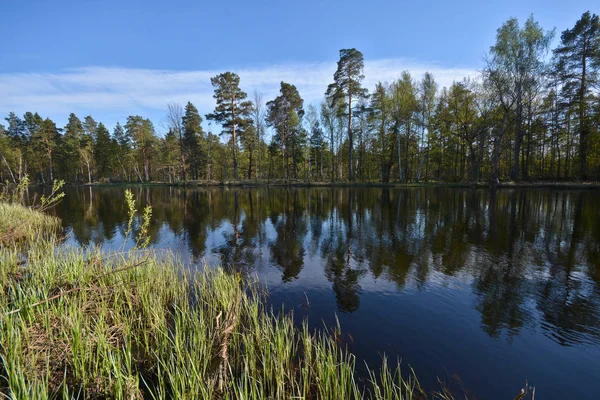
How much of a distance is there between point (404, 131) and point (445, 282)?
152 ft

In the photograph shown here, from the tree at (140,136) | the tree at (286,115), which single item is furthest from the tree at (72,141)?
the tree at (286,115)

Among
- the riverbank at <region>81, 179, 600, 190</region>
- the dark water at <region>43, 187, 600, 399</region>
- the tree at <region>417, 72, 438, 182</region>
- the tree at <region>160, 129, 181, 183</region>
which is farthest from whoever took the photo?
the tree at <region>160, 129, 181, 183</region>

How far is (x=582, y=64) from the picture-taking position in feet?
116

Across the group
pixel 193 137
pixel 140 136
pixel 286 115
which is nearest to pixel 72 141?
pixel 140 136

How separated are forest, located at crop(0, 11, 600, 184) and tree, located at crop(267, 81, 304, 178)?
0.23 m

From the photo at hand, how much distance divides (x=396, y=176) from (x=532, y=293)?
52928 mm

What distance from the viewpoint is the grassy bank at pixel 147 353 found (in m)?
3.16

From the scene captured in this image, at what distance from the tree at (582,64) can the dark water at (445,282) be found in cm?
2691

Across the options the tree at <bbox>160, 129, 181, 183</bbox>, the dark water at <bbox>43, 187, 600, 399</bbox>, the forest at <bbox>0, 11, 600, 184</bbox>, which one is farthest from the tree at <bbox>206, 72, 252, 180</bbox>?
the dark water at <bbox>43, 187, 600, 399</bbox>

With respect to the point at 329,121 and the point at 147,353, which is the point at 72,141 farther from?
the point at 147,353

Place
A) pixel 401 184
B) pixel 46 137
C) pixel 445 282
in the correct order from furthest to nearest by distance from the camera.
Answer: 1. pixel 46 137
2. pixel 401 184
3. pixel 445 282

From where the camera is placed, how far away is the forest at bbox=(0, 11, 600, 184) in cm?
3541

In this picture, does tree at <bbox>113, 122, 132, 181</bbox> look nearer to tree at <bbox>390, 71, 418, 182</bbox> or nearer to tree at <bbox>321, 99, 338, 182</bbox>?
tree at <bbox>321, 99, 338, 182</bbox>

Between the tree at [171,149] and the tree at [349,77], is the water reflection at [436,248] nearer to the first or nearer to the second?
the tree at [349,77]
